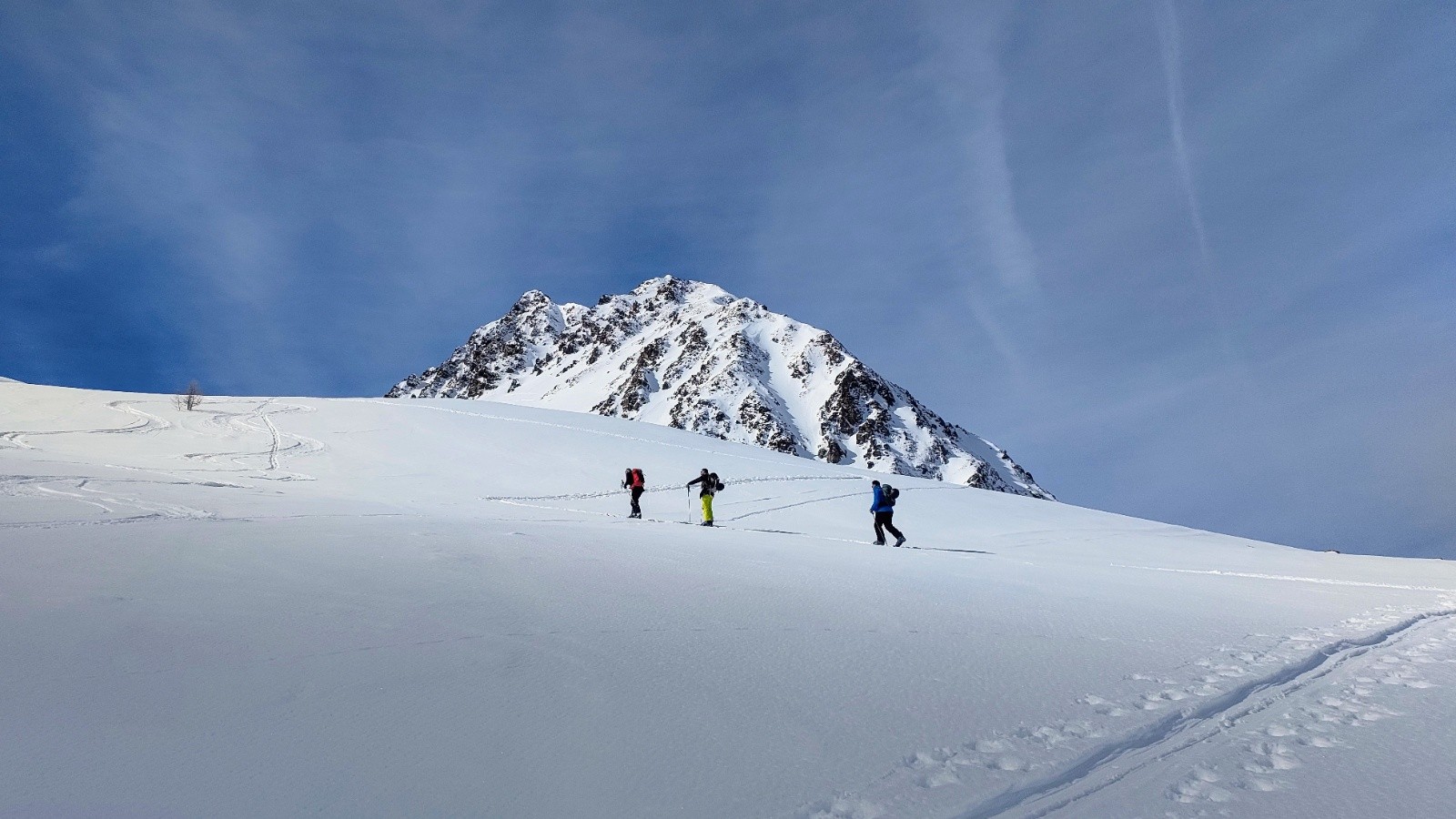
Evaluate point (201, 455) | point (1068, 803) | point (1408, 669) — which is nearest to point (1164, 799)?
point (1068, 803)

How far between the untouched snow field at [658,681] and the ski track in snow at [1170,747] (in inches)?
0.7

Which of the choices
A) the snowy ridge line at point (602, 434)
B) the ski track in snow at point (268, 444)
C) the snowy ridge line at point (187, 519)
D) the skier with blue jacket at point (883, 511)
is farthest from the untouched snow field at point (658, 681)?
the snowy ridge line at point (602, 434)

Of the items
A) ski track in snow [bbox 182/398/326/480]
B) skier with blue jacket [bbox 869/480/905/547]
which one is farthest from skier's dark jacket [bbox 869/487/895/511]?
ski track in snow [bbox 182/398/326/480]

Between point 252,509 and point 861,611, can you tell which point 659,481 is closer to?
point 252,509

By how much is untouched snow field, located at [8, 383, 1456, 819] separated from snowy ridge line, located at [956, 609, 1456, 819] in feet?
0.06

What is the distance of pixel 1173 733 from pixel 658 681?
118 inches

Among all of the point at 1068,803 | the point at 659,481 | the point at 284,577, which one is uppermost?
the point at 659,481

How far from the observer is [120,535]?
8039 mm

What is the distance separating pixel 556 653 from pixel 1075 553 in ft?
47.4

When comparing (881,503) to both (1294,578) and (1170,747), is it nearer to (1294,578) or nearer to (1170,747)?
(1294,578)

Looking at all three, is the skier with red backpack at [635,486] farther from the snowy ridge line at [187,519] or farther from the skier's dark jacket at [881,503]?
the snowy ridge line at [187,519]

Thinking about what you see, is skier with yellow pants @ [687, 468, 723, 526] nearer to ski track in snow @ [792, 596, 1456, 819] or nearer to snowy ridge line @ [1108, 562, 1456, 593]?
snowy ridge line @ [1108, 562, 1456, 593]

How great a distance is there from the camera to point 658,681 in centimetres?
431

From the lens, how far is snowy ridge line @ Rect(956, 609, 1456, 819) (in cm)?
311
